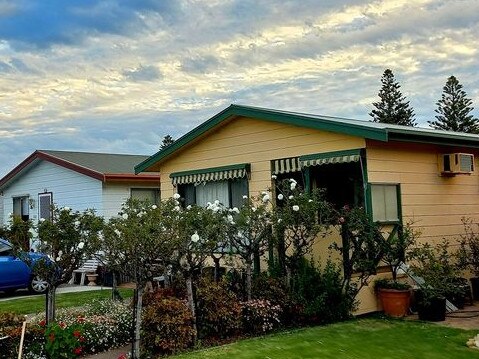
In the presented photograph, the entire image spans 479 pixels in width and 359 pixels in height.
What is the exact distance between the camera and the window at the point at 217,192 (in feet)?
38.8

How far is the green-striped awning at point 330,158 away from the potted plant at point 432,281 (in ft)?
6.31

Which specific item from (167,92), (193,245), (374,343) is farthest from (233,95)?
(374,343)

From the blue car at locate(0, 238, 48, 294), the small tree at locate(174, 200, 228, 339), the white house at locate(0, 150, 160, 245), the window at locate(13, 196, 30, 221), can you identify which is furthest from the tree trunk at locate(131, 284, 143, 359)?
the window at locate(13, 196, 30, 221)

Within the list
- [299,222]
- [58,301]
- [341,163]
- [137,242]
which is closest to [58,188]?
[58,301]

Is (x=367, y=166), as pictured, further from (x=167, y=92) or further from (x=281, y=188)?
(x=167, y=92)

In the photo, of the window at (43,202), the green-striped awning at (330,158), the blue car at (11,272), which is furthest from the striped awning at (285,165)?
the window at (43,202)

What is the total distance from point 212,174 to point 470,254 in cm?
545

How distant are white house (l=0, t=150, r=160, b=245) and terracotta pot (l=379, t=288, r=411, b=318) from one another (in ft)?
29.8

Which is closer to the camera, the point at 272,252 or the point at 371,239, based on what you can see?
the point at 371,239

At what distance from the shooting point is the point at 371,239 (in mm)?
9047

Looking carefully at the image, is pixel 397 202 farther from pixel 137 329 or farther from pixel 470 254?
pixel 137 329

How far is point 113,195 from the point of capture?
16.2 m

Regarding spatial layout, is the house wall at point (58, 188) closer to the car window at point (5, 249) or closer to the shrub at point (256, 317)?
the car window at point (5, 249)

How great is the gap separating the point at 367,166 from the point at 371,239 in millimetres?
1248
